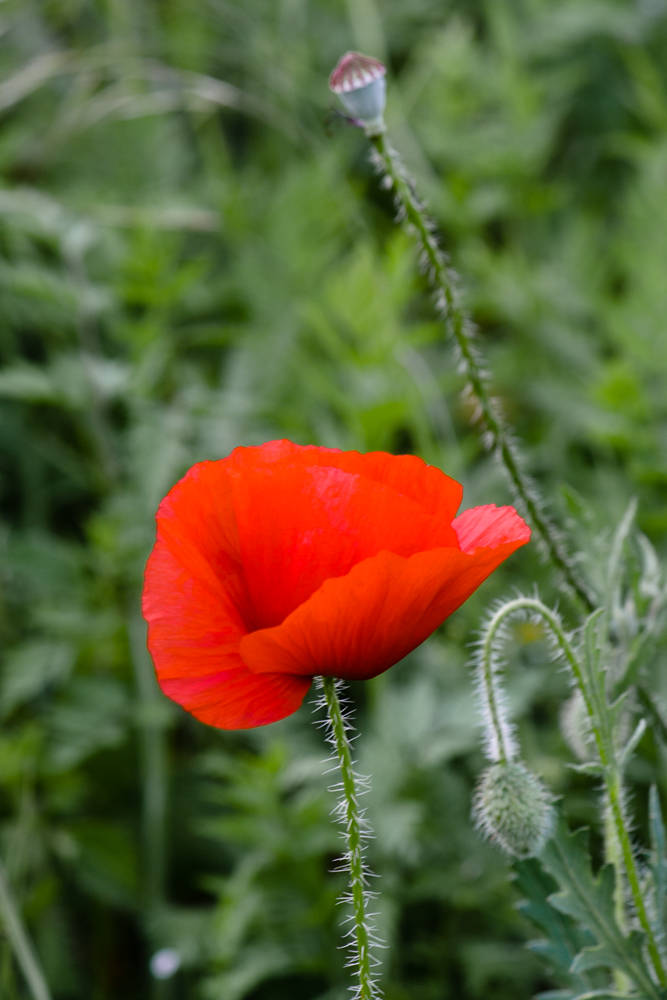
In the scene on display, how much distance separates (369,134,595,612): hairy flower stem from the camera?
31.4 inches

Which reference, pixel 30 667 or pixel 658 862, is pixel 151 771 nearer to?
pixel 30 667

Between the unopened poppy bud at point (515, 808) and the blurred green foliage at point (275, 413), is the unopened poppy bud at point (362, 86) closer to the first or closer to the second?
the unopened poppy bud at point (515, 808)

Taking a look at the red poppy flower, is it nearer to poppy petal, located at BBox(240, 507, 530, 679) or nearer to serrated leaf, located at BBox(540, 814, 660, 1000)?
poppy petal, located at BBox(240, 507, 530, 679)

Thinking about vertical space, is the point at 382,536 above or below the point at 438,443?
below

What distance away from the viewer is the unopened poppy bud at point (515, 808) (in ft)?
2.58

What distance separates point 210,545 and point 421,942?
111cm

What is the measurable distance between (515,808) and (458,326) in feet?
1.35

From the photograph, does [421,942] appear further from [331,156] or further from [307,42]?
[307,42]

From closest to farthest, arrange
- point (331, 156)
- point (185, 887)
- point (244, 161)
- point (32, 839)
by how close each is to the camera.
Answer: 1. point (32, 839)
2. point (185, 887)
3. point (331, 156)
4. point (244, 161)

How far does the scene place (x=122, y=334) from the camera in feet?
6.28

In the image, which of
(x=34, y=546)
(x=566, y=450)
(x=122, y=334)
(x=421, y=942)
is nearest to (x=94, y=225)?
(x=122, y=334)

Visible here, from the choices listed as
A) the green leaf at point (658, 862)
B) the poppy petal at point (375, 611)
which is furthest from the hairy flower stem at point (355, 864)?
the green leaf at point (658, 862)

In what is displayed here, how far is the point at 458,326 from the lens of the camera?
33.2 inches

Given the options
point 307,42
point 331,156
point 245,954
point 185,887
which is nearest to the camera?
point 245,954
